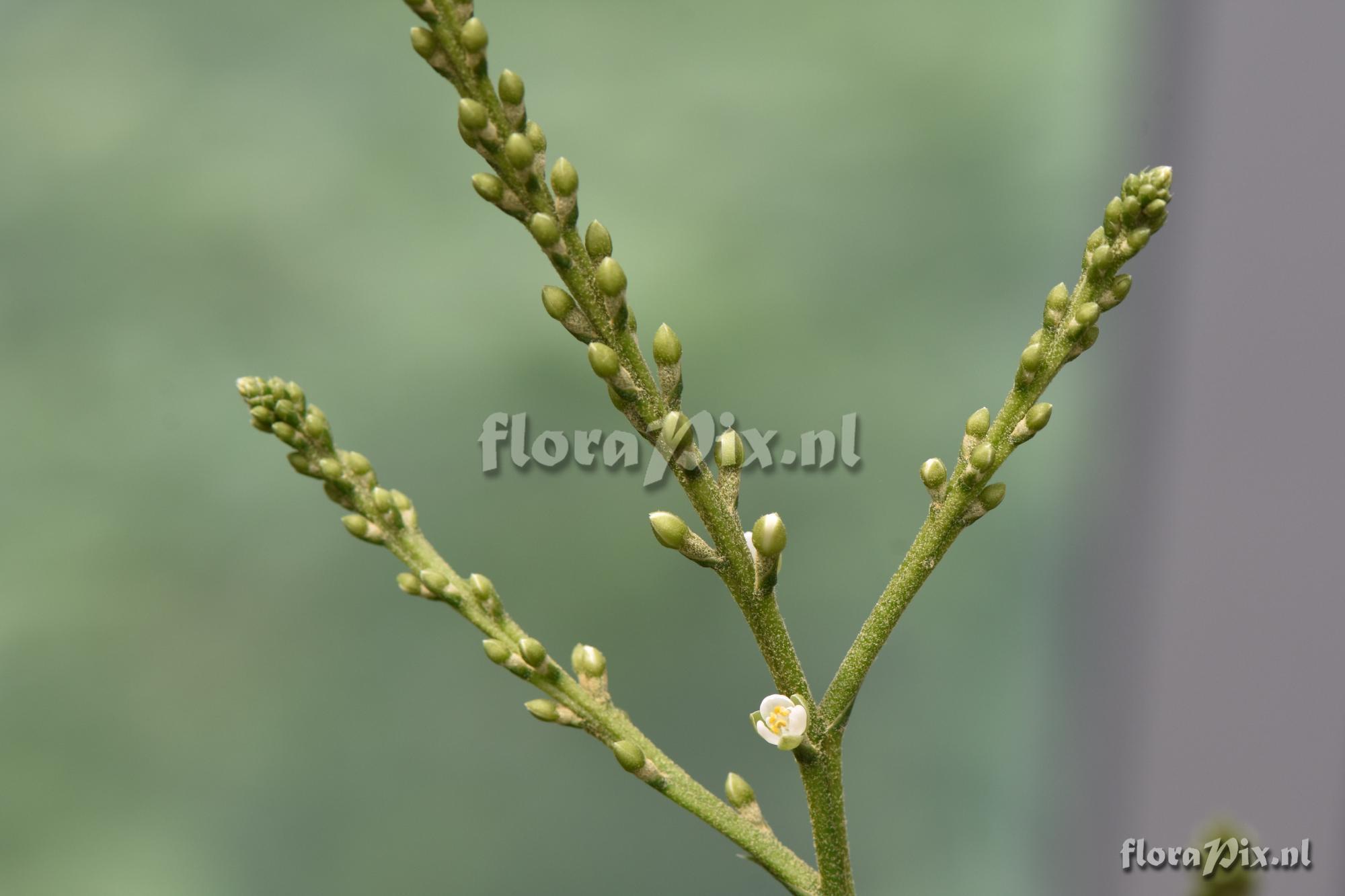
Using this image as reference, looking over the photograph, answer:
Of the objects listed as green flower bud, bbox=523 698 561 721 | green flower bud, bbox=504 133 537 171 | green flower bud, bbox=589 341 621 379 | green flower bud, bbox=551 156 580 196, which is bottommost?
green flower bud, bbox=523 698 561 721

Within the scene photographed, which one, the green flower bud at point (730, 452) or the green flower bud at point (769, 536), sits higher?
the green flower bud at point (730, 452)

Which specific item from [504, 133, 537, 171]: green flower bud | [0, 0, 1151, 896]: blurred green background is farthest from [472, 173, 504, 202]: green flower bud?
[0, 0, 1151, 896]: blurred green background

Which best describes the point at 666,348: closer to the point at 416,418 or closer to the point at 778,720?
the point at 778,720

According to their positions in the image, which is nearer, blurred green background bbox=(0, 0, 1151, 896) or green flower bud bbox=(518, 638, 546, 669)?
green flower bud bbox=(518, 638, 546, 669)

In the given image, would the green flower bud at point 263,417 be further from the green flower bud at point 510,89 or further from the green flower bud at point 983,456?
the green flower bud at point 983,456

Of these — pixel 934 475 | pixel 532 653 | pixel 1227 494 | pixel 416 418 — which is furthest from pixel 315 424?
pixel 1227 494

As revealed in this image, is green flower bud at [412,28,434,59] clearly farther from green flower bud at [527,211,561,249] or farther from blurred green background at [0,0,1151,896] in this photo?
blurred green background at [0,0,1151,896]

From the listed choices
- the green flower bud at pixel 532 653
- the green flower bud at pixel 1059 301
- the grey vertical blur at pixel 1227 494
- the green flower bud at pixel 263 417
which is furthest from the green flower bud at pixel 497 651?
the grey vertical blur at pixel 1227 494
